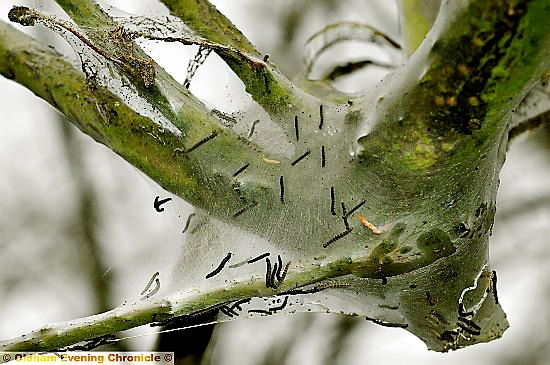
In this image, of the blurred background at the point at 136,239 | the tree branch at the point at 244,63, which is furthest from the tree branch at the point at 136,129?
the blurred background at the point at 136,239

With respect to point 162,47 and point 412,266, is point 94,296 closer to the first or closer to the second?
point 162,47

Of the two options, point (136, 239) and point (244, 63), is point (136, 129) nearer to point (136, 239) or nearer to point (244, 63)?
point (244, 63)

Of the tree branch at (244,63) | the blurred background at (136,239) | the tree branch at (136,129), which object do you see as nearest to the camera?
the tree branch at (136,129)

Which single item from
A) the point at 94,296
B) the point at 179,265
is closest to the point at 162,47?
the point at 179,265

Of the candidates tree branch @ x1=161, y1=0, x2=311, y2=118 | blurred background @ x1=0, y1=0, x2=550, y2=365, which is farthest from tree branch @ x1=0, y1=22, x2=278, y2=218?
blurred background @ x1=0, y1=0, x2=550, y2=365

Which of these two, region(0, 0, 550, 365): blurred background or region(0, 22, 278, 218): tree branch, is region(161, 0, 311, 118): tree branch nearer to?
region(0, 22, 278, 218): tree branch

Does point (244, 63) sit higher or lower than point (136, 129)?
higher

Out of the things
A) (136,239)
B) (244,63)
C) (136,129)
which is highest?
(136,239)

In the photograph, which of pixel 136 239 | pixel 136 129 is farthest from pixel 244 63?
pixel 136 239

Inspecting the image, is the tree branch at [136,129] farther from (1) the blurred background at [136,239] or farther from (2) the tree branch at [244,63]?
(1) the blurred background at [136,239]
